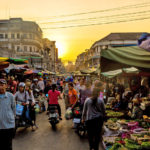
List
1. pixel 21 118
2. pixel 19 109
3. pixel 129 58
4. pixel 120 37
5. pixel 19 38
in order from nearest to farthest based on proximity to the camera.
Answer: pixel 129 58 → pixel 19 109 → pixel 21 118 → pixel 19 38 → pixel 120 37

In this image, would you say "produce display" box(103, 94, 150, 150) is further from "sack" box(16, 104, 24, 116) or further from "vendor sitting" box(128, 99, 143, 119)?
"sack" box(16, 104, 24, 116)

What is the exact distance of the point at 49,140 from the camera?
7023 mm

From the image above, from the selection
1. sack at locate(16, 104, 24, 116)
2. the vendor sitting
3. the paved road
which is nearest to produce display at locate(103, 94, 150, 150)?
the vendor sitting

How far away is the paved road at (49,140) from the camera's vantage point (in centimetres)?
A: 629

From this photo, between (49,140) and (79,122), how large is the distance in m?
1.49

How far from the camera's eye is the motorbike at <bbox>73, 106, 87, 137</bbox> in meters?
7.54

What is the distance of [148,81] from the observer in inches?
368

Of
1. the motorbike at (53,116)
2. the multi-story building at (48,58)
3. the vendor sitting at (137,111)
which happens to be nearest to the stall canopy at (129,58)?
the vendor sitting at (137,111)

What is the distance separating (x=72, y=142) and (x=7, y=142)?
292cm

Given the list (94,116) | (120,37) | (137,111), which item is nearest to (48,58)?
(120,37)

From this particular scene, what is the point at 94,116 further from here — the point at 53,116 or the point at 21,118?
the point at 53,116

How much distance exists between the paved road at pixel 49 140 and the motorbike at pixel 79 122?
0.24 meters

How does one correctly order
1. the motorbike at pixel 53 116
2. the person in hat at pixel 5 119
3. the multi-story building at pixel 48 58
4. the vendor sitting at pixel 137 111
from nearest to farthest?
the person in hat at pixel 5 119 < the vendor sitting at pixel 137 111 < the motorbike at pixel 53 116 < the multi-story building at pixel 48 58

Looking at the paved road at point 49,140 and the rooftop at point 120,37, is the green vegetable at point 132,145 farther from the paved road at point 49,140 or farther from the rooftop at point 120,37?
the rooftop at point 120,37
